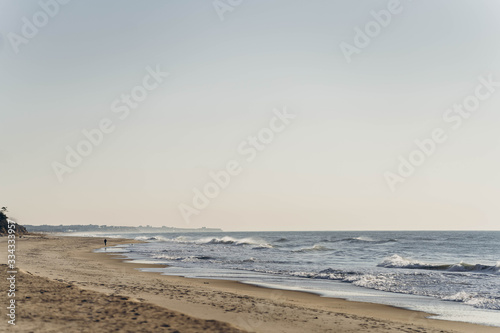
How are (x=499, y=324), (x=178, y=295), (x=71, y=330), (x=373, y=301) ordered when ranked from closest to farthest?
(x=71, y=330)
(x=499, y=324)
(x=178, y=295)
(x=373, y=301)

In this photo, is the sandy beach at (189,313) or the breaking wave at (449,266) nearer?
the sandy beach at (189,313)

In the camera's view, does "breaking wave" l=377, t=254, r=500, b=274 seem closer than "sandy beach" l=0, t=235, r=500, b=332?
No

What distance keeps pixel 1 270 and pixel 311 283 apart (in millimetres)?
16432

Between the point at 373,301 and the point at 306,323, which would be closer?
the point at 306,323

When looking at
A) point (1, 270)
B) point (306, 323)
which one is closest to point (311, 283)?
point (306, 323)

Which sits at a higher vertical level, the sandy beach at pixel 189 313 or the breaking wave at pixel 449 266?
the sandy beach at pixel 189 313

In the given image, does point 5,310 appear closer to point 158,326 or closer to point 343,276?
point 158,326

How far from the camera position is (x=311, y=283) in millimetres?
23141

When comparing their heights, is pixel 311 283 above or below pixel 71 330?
below

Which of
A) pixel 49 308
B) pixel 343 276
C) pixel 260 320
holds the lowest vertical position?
pixel 343 276

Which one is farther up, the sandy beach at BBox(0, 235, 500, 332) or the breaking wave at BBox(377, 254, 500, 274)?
the sandy beach at BBox(0, 235, 500, 332)

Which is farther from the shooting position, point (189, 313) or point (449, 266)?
point (449, 266)

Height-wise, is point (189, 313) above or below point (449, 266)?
above

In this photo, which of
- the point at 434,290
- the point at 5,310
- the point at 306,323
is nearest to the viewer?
the point at 5,310
